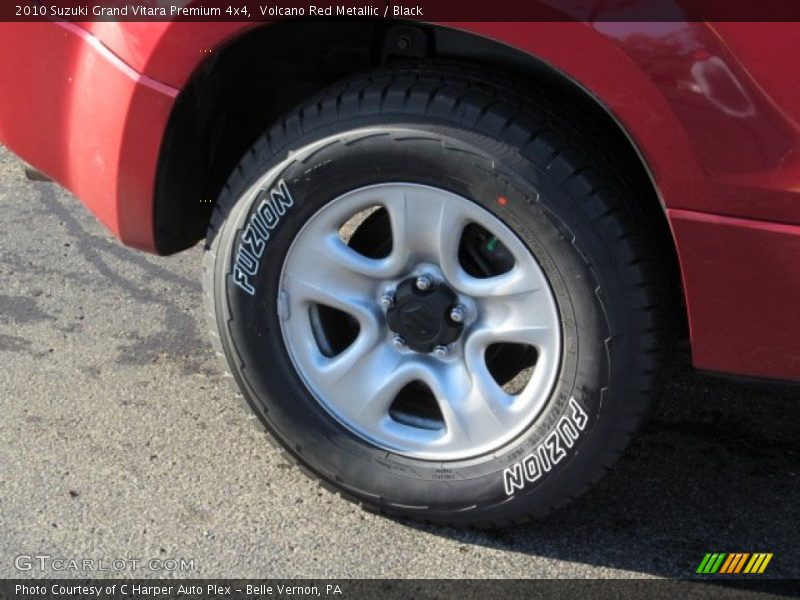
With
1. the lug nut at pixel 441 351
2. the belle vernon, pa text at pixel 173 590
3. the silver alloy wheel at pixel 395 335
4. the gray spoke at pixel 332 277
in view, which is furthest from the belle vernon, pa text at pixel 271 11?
the belle vernon, pa text at pixel 173 590

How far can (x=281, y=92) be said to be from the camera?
291cm

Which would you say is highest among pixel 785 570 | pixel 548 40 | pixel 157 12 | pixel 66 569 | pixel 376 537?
pixel 548 40

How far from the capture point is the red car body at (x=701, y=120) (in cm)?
215

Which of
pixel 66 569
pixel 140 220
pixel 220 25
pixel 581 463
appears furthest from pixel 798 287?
pixel 66 569

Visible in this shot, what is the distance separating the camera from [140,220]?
2.73 meters

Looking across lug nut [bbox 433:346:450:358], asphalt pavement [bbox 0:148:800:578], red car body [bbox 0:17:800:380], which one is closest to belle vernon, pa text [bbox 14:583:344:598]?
asphalt pavement [bbox 0:148:800:578]

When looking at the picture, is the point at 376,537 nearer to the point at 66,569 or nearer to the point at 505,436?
the point at 505,436

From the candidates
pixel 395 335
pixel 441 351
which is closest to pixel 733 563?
pixel 441 351

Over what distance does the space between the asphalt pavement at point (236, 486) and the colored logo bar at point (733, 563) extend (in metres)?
0.02

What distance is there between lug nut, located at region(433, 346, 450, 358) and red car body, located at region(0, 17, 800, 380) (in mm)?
→ 539

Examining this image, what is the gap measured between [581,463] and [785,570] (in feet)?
1.73

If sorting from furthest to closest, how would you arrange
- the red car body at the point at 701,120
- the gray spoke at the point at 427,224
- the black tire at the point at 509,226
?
the gray spoke at the point at 427,224, the black tire at the point at 509,226, the red car body at the point at 701,120

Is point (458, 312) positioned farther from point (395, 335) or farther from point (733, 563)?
point (733, 563)

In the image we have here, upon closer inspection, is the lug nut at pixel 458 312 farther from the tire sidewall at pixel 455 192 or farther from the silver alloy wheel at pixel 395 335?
the tire sidewall at pixel 455 192
